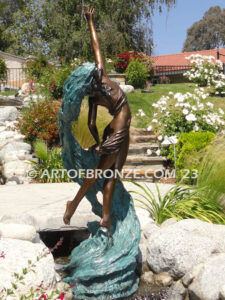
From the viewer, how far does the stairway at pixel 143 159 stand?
291 inches

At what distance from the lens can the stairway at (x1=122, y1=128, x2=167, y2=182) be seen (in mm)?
7402

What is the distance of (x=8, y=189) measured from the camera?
21.5ft

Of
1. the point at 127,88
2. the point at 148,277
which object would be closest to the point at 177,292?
the point at 148,277

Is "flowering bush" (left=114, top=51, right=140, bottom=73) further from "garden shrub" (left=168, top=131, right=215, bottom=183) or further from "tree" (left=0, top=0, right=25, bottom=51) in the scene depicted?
"tree" (left=0, top=0, right=25, bottom=51)

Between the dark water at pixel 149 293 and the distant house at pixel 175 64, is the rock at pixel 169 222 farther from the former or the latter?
the distant house at pixel 175 64

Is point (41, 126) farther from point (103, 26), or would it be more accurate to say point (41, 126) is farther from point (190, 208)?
point (103, 26)

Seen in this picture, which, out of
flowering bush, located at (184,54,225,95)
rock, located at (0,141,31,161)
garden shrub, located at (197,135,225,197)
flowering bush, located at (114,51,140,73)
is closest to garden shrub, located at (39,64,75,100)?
rock, located at (0,141,31,161)

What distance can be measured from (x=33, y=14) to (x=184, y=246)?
24.9 m

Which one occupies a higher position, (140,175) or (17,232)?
(17,232)

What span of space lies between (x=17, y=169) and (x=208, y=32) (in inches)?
1549

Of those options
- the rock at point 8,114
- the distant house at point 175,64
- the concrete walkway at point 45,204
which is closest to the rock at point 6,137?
the rock at point 8,114

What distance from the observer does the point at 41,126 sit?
30.0 ft

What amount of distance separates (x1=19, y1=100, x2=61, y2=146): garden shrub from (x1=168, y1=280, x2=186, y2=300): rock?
6.13m

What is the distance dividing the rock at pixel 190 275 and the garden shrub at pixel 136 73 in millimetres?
11829
